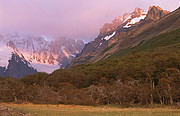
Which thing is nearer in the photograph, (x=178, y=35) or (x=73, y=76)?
(x=73, y=76)

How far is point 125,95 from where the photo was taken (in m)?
44.0

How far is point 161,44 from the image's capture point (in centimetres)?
15088

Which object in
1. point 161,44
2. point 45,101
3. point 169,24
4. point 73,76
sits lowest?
point 45,101

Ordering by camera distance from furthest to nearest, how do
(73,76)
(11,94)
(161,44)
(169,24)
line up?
(169,24) → (161,44) → (73,76) → (11,94)

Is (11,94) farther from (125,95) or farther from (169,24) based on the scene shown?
(169,24)

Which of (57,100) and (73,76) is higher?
(73,76)

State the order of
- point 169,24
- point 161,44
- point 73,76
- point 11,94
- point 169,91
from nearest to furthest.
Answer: point 169,91 → point 11,94 → point 73,76 → point 161,44 → point 169,24

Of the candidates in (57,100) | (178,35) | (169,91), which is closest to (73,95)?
(57,100)

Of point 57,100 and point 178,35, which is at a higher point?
point 178,35

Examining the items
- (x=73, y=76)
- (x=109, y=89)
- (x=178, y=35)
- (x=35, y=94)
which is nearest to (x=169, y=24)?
(x=178, y=35)

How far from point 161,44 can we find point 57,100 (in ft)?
421

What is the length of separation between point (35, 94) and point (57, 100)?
6.74 metres

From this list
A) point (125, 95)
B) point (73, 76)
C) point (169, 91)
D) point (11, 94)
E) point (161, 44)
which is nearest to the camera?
point (169, 91)

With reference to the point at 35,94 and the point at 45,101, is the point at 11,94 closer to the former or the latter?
the point at 35,94
